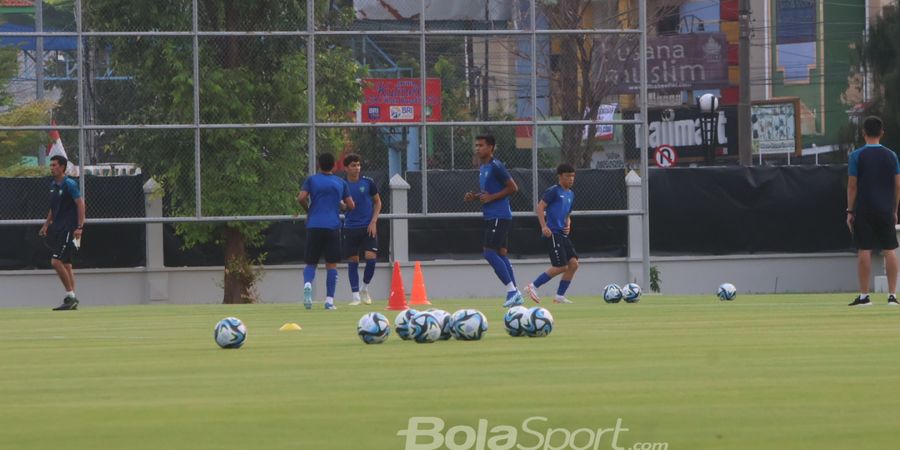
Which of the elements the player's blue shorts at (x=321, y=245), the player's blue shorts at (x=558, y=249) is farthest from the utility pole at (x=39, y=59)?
the player's blue shorts at (x=558, y=249)

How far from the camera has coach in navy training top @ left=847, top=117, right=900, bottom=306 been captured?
17594 millimetres

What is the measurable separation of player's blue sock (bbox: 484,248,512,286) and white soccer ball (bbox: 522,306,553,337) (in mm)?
Result: 7025

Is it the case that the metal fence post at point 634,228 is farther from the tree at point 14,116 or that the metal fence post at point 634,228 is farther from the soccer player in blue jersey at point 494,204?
the tree at point 14,116

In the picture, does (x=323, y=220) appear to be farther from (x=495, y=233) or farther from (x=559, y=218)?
(x=559, y=218)

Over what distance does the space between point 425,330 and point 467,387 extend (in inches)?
148

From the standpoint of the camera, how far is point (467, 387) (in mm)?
9086

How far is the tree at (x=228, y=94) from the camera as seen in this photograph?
26.2 metres

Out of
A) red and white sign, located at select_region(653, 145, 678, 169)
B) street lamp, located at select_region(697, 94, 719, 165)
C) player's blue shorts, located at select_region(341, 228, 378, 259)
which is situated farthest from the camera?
red and white sign, located at select_region(653, 145, 678, 169)

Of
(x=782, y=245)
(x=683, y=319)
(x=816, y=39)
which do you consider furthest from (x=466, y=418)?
(x=816, y=39)

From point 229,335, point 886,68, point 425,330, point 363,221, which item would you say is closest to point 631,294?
point 363,221

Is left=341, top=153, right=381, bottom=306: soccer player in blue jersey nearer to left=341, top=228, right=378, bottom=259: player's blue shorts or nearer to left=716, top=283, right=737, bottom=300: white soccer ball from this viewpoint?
left=341, top=228, right=378, bottom=259: player's blue shorts

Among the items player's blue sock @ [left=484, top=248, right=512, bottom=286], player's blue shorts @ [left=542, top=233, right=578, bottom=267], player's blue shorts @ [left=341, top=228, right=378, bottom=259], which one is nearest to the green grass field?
player's blue sock @ [left=484, top=248, right=512, bottom=286]

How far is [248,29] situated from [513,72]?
176 inches

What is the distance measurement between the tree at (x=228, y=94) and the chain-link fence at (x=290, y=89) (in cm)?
2
